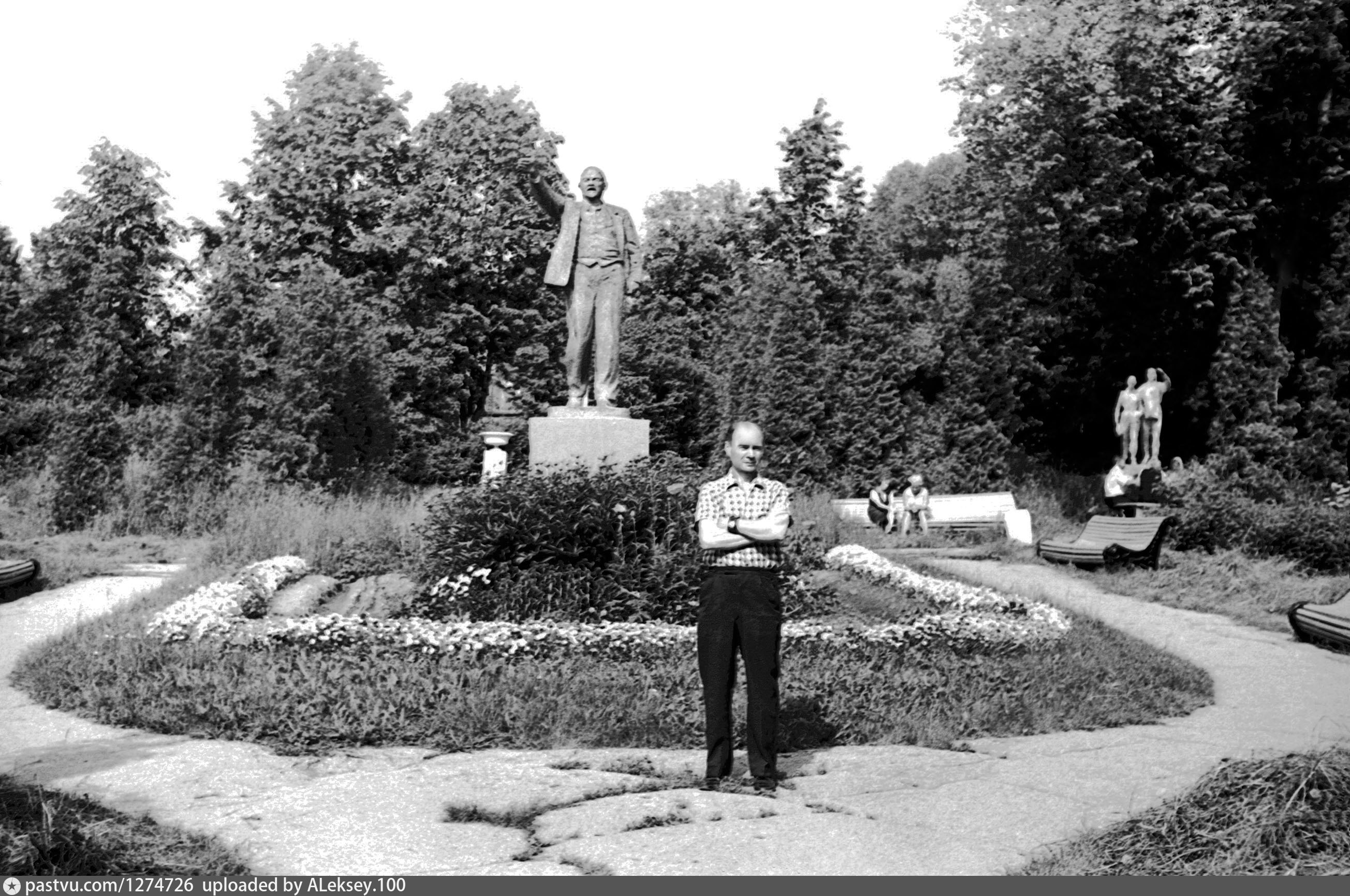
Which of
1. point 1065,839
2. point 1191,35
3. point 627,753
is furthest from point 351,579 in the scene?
point 1191,35

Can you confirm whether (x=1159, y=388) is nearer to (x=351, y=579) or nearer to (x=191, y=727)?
(x=351, y=579)

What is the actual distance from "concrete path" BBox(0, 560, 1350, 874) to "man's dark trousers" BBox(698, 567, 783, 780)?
0.25 m

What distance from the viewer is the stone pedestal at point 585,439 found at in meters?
14.2

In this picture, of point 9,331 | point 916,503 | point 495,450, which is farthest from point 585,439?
point 9,331

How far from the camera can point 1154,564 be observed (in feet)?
58.8

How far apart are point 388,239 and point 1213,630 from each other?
23222 millimetres

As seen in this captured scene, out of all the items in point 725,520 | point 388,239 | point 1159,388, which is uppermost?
point 388,239

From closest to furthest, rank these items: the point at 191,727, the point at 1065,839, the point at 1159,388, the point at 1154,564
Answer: the point at 1065,839 → the point at 191,727 → the point at 1154,564 → the point at 1159,388

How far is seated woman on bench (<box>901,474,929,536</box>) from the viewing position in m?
24.2

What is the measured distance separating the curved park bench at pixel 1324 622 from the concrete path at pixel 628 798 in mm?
3022

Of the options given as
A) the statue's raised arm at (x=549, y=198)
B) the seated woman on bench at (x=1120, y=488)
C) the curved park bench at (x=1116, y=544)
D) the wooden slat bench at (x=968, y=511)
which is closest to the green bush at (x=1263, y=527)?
the seated woman on bench at (x=1120, y=488)

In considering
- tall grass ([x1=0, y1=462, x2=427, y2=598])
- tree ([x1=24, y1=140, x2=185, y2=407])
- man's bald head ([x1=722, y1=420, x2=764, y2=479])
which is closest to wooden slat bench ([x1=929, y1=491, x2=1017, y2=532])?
tall grass ([x1=0, y1=462, x2=427, y2=598])

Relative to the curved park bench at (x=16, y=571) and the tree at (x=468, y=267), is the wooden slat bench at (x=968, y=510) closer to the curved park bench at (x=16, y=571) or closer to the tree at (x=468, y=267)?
the tree at (x=468, y=267)

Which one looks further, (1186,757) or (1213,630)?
(1213,630)
